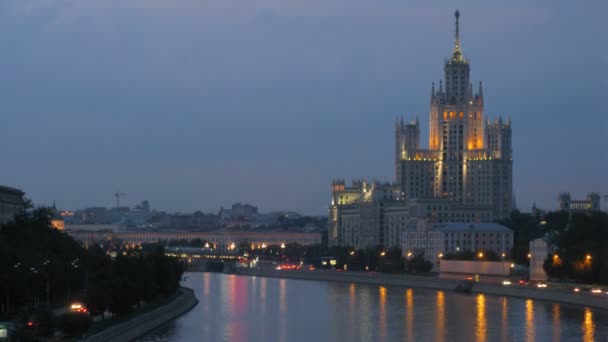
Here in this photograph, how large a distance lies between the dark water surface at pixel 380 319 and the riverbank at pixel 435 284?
90cm

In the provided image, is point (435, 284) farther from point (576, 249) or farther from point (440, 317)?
point (440, 317)

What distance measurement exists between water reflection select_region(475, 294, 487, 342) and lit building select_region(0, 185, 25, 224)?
29.7 m

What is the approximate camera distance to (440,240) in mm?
141750

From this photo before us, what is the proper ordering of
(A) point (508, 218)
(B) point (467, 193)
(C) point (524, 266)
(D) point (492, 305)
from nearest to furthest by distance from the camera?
(D) point (492, 305) → (C) point (524, 266) → (A) point (508, 218) → (B) point (467, 193)

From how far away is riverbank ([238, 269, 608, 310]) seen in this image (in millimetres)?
82875

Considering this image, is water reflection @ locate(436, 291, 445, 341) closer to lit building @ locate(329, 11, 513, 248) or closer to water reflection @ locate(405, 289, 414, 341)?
water reflection @ locate(405, 289, 414, 341)

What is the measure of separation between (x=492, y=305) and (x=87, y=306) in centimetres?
3218

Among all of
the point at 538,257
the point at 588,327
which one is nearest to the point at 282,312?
the point at 588,327

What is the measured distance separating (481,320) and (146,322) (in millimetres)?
17278

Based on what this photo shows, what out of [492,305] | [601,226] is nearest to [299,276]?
[601,226]

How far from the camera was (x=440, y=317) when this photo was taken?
75.6m

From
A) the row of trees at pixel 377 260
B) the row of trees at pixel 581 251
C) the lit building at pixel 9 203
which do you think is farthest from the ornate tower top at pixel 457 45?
the lit building at pixel 9 203

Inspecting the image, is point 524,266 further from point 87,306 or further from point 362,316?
point 87,306

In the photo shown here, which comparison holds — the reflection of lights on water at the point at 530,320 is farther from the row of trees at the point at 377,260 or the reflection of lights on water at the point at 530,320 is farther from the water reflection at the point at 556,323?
the row of trees at the point at 377,260
